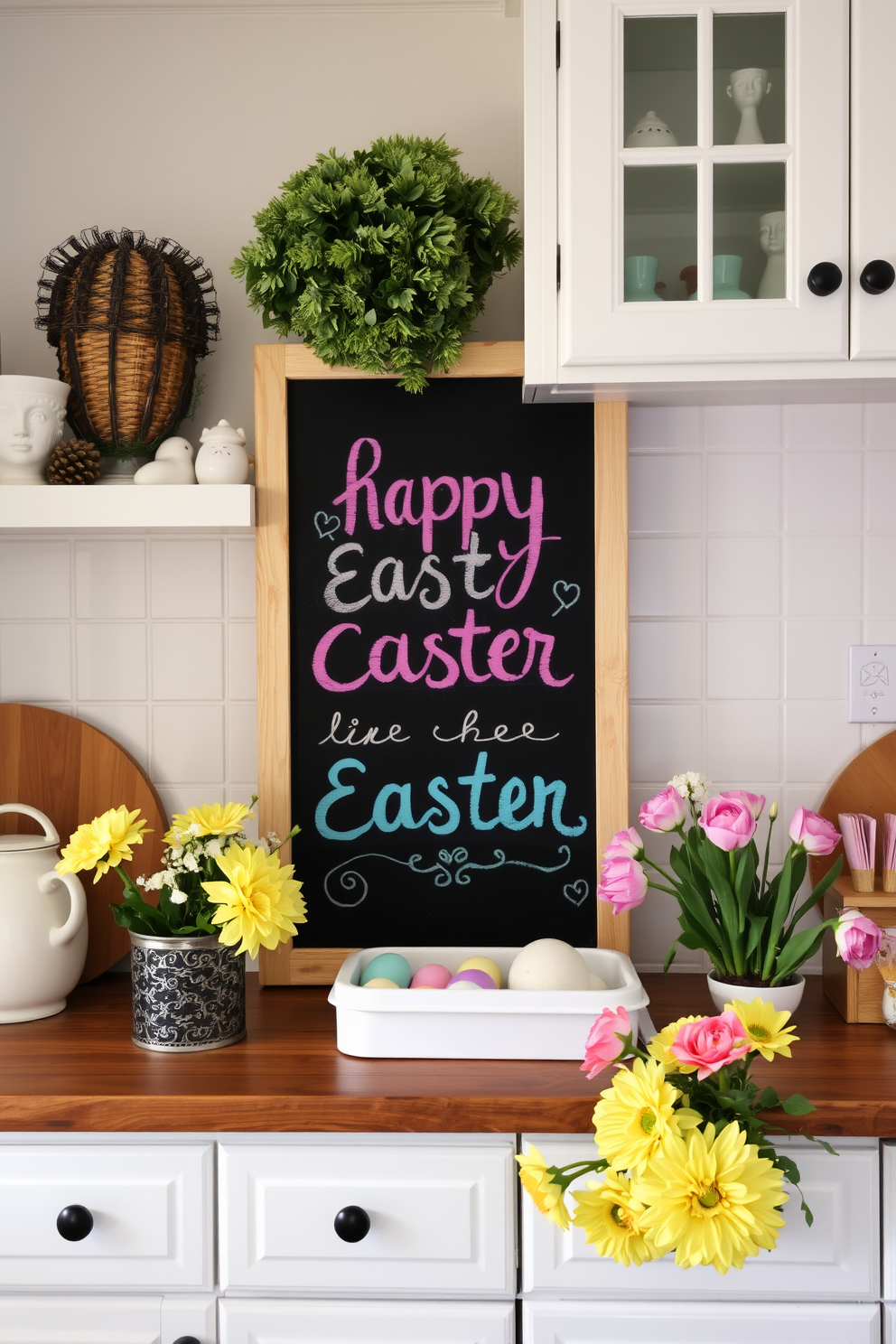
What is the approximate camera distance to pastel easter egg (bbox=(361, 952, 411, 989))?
1411 millimetres

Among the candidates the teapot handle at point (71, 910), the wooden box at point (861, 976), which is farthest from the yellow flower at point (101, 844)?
the wooden box at point (861, 976)

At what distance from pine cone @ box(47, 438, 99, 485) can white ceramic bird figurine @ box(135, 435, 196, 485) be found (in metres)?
0.07

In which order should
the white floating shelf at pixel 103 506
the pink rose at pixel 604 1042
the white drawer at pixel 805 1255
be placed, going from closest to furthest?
the pink rose at pixel 604 1042 → the white drawer at pixel 805 1255 → the white floating shelf at pixel 103 506

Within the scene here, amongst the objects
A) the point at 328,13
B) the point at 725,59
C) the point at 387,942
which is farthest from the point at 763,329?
the point at 387,942

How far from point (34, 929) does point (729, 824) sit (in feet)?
3.14

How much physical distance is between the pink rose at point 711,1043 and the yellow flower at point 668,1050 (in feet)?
0.06

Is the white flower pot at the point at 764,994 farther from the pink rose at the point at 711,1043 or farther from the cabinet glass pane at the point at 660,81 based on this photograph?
the cabinet glass pane at the point at 660,81

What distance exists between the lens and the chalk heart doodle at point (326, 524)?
1.60 meters

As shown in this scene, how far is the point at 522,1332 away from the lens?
1.21 meters

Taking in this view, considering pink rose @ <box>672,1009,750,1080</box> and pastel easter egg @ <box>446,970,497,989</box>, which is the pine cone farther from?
pink rose @ <box>672,1009,750,1080</box>

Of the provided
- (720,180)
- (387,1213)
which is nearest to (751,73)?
(720,180)

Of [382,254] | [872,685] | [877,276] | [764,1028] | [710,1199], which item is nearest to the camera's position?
[710,1199]

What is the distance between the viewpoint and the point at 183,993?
1351 millimetres

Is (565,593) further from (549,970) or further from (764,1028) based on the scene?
(764,1028)
